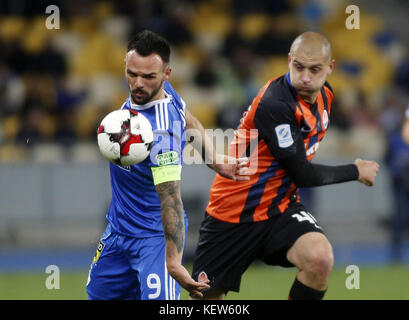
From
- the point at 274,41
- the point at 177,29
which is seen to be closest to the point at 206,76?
the point at 177,29

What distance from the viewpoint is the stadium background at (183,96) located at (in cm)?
1274

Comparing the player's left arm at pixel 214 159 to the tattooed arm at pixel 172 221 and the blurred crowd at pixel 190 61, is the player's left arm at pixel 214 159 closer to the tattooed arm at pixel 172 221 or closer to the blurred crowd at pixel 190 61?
the tattooed arm at pixel 172 221

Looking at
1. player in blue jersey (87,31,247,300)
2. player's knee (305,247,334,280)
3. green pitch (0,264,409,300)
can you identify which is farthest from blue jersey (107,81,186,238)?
green pitch (0,264,409,300)

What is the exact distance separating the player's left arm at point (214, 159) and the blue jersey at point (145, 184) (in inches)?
9.3

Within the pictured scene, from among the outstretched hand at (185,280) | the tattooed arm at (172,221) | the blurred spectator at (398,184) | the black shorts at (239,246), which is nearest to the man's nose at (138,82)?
the tattooed arm at (172,221)

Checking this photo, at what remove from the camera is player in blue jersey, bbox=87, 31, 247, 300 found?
5.08 meters

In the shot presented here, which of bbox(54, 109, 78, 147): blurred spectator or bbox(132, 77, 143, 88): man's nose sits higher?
bbox(54, 109, 78, 147): blurred spectator

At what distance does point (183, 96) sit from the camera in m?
14.6

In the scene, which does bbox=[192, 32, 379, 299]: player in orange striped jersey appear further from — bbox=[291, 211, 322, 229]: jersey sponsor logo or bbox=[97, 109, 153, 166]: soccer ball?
bbox=[97, 109, 153, 166]: soccer ball

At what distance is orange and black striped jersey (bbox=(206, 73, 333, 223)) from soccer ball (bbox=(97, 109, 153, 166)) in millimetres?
1268

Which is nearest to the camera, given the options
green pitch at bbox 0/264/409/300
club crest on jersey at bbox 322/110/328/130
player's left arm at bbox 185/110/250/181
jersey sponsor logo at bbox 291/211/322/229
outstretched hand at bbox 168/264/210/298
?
outstretched hand at bbox 168/264/210/298

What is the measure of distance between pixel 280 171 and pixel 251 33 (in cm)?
974

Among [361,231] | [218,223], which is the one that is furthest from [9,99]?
[218,223]

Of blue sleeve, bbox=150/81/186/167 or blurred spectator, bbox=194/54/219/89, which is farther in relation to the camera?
blurred spectator, bbox=194/54/219/89
